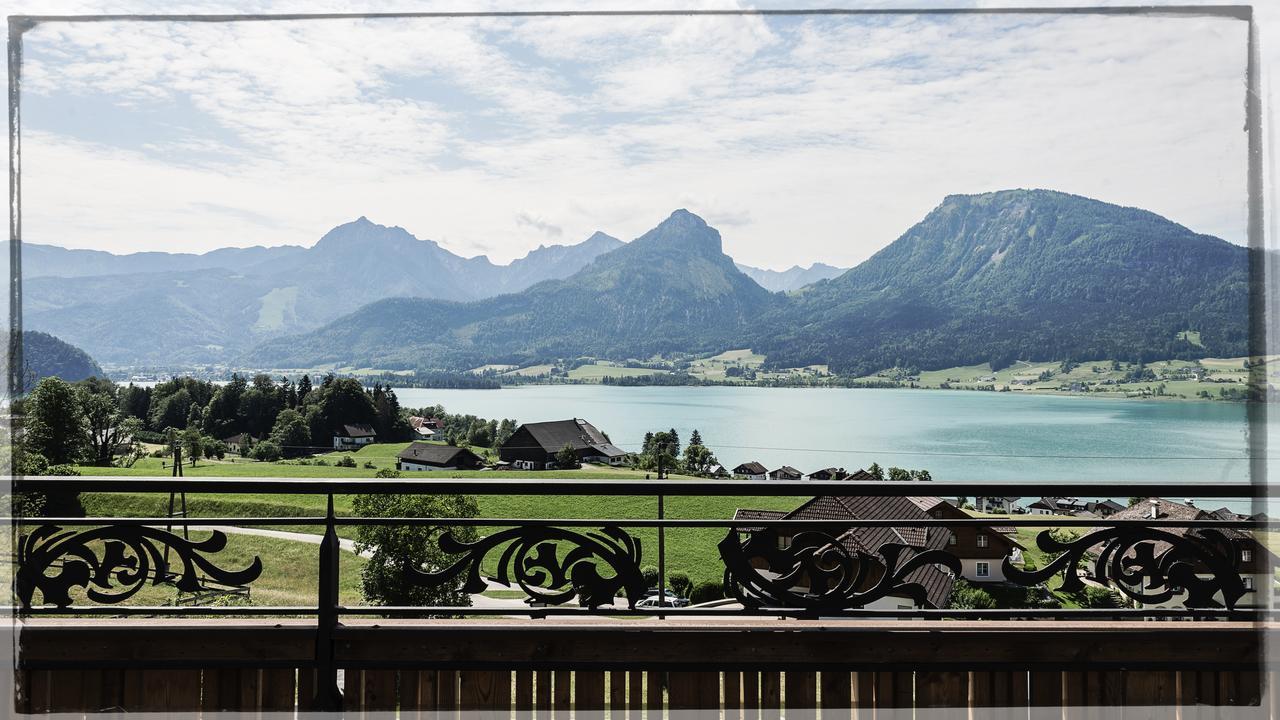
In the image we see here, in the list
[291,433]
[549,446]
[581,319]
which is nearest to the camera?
[549,446]

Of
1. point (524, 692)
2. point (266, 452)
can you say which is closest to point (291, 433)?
point (266, 452)

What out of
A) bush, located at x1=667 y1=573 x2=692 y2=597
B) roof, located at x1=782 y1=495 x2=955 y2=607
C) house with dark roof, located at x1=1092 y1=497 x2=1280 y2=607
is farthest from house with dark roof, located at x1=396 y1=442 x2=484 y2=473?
house with dark roof, located at x1=1092 y1=497 x2=1280 y2=607

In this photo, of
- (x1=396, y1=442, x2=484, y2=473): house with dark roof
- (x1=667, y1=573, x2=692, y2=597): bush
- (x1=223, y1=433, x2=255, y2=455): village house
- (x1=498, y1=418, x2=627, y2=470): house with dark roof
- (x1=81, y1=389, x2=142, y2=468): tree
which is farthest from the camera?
(x1=223, y1=433, x2=255, y2=455): village house

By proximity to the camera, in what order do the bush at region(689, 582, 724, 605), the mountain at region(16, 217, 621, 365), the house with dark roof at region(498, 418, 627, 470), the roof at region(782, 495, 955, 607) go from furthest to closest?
the mountain at region(16, 217, 621, 365) → the house with dark roof at region(498, 418, 627, 470) → the bush at region(689, 582, 724, 605) → the roof at region(782, 495, 955, 607)

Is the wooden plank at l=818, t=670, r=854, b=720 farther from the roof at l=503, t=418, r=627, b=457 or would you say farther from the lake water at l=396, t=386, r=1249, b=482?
the lake water at l=396, t=386, r=1249, b=482

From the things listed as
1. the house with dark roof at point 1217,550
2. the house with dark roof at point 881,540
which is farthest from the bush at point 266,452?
the house with dark roof at point 1217,550

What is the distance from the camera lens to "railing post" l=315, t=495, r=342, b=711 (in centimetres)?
177

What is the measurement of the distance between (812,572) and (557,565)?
0.57 meters

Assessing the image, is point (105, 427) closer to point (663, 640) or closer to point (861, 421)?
point (663, 640)

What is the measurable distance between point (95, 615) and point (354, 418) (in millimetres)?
9286

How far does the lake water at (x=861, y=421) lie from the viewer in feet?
38.0

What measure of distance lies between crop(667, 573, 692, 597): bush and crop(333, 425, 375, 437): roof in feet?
15.4

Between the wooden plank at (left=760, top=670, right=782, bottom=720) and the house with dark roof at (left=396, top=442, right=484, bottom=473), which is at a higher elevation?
the wooden plank at (left=760, top=670, right=782, bottom=720)

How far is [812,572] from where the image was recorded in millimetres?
1780
